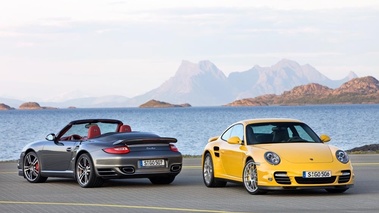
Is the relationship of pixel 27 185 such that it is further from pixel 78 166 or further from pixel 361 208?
pixel 361 208

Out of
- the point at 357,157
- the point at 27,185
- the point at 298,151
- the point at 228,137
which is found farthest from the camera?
the point at 357,157

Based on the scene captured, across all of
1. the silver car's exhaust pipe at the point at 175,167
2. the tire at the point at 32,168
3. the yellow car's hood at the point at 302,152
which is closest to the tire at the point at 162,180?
the silver car's exhaust pipe at the point at 175,167

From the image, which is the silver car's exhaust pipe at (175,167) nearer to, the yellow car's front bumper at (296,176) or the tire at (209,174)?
the tire at (209,174)

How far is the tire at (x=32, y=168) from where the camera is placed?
2180 centimetres

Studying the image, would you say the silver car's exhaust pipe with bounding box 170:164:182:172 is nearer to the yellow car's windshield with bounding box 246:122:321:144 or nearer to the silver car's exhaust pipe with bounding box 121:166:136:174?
the silver car's exhaust pipe with bounding box 121:166:136:174

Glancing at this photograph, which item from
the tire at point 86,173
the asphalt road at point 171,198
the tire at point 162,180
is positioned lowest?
the asphalt road at point 171,198

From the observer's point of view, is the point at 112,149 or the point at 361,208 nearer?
the point at 361,208

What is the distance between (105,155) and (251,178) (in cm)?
327

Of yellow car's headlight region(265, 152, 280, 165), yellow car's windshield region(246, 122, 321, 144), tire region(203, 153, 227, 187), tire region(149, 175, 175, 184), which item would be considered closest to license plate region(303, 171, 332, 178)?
yellow car's headlight region(265, 152, 280, 165)

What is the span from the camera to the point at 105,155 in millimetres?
19734

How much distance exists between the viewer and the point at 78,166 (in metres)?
20.4

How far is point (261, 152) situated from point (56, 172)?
5314mm

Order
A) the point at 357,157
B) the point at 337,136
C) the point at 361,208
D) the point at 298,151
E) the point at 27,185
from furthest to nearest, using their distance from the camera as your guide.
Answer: the point at 337,136 → the point at 357,157 → the point at 27,185 → the point at 298,151 → the point at 361,208

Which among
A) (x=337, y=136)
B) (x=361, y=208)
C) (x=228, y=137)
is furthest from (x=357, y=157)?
(x=337, y=136)
